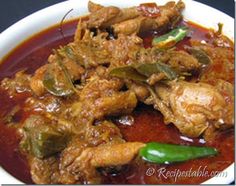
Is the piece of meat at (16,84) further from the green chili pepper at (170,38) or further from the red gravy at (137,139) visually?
the green chili pepper at (170,38)

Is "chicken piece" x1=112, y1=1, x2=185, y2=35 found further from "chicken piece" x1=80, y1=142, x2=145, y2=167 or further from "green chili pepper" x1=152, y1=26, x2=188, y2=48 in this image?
"chicken piece" x1=80, y1=142, x2=145, y2=167

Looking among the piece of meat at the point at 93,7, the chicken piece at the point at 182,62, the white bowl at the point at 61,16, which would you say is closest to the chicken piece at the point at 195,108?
the chicken piece at the point at 182,62

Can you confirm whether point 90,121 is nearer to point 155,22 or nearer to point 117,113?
point 117,113

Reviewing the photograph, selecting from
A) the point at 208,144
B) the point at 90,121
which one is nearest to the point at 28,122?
the point at 90,121

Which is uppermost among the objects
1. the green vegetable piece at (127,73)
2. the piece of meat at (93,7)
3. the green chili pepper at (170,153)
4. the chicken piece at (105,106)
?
the piece of meat at (93,7)

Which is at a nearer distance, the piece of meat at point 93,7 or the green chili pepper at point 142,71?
the green chili pepper at point 142,71

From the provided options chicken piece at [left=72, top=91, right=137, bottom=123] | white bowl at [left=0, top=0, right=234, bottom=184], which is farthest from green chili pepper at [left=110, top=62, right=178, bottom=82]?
white bowl at [left=0, top=0, right=234, bottom=184]

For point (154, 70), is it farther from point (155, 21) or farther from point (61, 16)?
point (61, 16)
